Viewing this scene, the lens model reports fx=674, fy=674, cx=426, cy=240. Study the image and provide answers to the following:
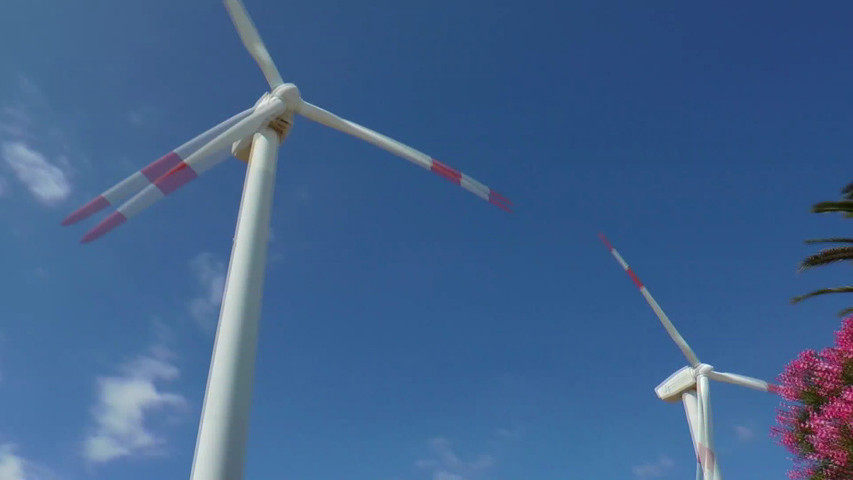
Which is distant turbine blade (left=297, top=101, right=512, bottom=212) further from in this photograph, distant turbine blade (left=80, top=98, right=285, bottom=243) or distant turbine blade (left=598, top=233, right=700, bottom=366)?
distant turbine blade (left=598, top=233, right=700, bottom=366)

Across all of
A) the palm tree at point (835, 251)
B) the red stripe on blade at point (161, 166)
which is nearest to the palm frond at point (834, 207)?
the palm tree at point (835, 251)

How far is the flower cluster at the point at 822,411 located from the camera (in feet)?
76.5

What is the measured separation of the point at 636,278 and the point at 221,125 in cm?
3074

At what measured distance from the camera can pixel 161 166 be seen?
64.5 feet

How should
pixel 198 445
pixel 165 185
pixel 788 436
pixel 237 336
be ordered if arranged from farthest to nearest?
1. pixel 788 436
2. pixel 165 185
3. pixel 237 336
4. pixel 198 445

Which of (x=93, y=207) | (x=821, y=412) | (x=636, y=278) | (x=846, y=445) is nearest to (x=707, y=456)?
(x=636, y=278)

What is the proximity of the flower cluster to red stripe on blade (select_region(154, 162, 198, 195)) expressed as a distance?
22.8 meters

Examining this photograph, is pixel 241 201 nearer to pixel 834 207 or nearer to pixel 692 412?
pixel 834 207

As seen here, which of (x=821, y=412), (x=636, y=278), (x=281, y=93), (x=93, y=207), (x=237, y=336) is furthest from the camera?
(x=636, y=278)

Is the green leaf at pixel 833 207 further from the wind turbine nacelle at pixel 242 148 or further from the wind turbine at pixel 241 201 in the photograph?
the wind turbine nacelle at pixel 242 148

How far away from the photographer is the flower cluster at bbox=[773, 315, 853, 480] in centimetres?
2331

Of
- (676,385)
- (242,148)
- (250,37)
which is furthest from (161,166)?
(676,385)

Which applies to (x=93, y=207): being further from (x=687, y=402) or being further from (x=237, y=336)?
(x=687, y=402)

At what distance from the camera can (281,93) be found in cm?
2405
